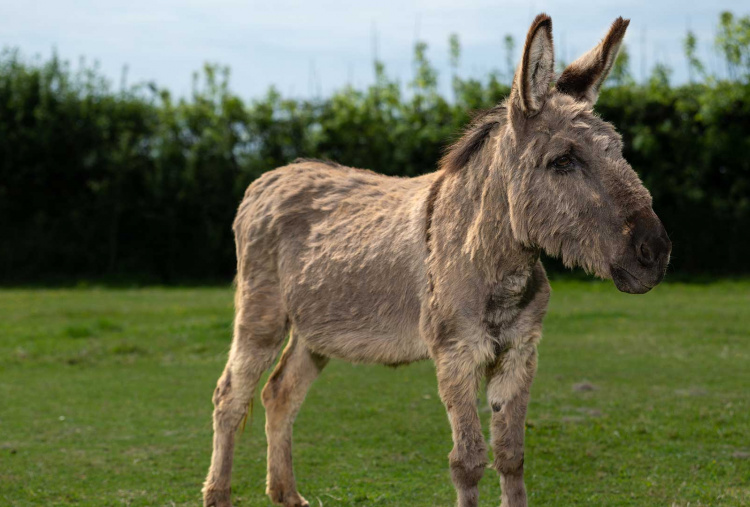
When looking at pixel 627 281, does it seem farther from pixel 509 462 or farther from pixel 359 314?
pixel 359 314

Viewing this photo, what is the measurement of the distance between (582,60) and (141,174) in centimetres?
2203

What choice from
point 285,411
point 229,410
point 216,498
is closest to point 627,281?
point 285,411

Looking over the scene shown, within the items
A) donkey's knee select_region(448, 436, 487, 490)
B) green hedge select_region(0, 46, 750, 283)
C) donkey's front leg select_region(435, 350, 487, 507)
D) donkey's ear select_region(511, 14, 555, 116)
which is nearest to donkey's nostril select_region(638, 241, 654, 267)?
donkey's ear select_region(511, 14, 555, 116)

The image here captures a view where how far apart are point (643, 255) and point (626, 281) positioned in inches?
6.3

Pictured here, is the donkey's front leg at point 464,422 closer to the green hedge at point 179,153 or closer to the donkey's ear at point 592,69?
the donkey's ear at point 592,69

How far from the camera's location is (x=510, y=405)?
502cm

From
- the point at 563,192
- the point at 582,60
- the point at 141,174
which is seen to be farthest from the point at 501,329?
the point at 141,174

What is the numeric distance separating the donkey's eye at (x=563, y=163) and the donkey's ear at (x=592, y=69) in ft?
1.70

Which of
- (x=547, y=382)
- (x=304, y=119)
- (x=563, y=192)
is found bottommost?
(x=547, y=382)

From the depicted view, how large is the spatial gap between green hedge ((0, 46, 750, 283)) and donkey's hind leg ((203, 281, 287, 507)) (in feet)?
55.0

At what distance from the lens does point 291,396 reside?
660 cm

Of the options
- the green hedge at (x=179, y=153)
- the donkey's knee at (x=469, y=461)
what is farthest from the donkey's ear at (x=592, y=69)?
the green hedge at (x=179, y=153)

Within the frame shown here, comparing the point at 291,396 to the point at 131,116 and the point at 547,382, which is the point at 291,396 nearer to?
the point at 547,382

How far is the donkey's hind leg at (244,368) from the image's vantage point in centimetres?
635
